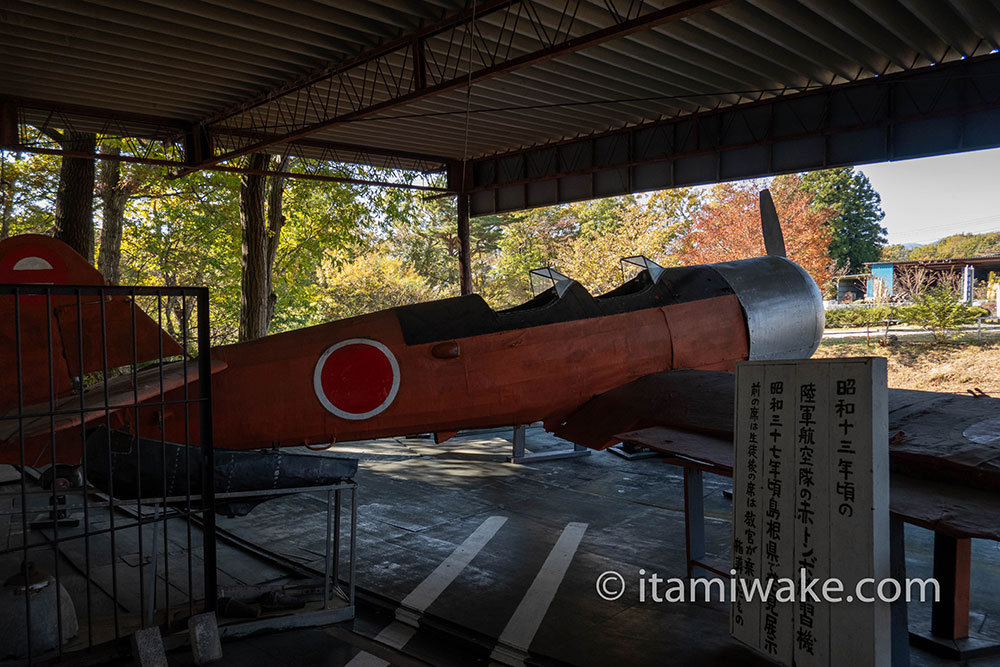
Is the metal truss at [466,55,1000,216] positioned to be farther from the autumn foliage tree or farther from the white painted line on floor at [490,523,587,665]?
the white painted line on floor at [490,523,587,665]

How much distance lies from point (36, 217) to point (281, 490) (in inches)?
859

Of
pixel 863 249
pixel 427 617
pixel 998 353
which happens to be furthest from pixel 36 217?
pixel 863 249

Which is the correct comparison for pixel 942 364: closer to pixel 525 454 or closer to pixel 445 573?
pixel 525 454

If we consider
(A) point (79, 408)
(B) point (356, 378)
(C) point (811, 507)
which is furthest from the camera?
(B) point (356, 378)

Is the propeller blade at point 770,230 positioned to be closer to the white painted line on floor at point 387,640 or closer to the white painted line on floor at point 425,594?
the white painted line on floor at point 425,594

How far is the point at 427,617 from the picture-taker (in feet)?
15.4

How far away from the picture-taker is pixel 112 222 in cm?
1655

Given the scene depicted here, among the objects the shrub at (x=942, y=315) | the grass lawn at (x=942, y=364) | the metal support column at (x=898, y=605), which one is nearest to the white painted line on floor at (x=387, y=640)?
the metal support column at (x=898, y=605)

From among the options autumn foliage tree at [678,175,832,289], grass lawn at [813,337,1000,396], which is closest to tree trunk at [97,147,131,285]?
autumn foliage tree at [678,175,832,289]

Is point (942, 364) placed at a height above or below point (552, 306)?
below

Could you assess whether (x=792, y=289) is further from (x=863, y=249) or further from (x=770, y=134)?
(x=863, y=249)

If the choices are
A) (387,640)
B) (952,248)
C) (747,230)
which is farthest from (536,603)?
(952,248)

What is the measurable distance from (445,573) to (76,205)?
11.7 meters

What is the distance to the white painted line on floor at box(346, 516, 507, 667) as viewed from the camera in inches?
170
